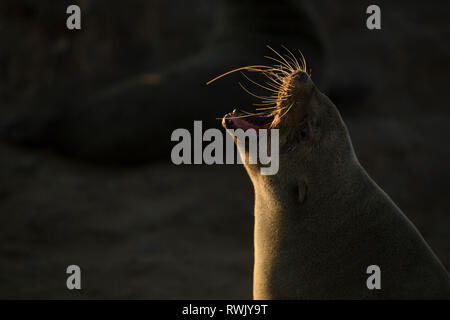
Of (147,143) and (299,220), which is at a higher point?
(147,143)

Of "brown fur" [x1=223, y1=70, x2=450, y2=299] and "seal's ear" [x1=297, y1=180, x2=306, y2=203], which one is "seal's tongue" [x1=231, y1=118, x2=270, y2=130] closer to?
"brown fur" [x1=223, y1=70, x2=450, y2=299]

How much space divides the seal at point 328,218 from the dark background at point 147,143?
1.20 m

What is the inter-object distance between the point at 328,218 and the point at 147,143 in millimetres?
3162

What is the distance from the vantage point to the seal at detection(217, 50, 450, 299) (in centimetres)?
233

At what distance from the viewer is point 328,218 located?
240 centimetres

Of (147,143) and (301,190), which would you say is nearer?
(301,190)

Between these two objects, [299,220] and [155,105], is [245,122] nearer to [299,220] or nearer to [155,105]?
[299,220]

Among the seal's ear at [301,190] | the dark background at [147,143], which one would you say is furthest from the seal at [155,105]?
the seal's ear at [301,190]

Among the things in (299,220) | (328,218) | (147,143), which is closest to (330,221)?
(328,218)

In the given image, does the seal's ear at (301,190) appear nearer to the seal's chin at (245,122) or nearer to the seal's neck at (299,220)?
the seal's neck at (299,220)

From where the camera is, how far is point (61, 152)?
5.34 meters

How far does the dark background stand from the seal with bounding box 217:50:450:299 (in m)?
1.20

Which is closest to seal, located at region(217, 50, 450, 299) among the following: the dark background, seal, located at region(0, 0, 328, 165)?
the dark background
